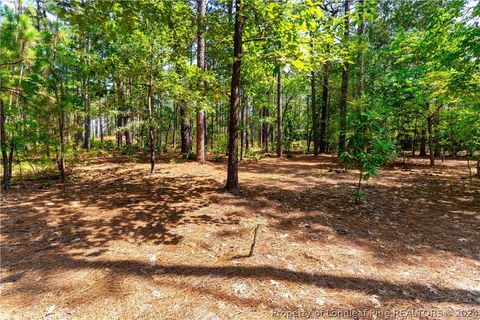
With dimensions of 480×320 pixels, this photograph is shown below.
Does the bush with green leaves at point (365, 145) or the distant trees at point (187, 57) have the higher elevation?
the distant trees at point (187, 57)

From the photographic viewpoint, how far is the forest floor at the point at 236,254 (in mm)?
2777

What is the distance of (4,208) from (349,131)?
8.86m

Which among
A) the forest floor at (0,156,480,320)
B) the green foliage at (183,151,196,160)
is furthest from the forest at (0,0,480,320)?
the green foliage at (183,151,196,160)

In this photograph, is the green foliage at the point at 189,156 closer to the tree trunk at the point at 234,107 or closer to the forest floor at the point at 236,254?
the forest floor at the point at 236,254

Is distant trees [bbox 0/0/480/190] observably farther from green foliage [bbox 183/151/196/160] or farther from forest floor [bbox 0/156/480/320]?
green foliage [bbox 183/151/196/160]

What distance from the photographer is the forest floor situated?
2777mm

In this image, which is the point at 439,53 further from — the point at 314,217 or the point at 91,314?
the point at 91,314

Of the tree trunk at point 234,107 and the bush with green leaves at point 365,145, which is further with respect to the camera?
the tree trunk at point 234,107

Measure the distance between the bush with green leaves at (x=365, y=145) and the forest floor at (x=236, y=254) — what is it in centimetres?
102

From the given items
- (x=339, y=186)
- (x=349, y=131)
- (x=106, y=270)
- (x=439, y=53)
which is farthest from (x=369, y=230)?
(x=439, y=53)

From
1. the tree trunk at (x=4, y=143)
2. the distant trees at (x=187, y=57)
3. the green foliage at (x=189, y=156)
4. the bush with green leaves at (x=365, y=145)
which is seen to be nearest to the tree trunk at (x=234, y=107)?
the distant trees at (x=187, y=57)

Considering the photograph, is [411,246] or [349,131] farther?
[349,131]

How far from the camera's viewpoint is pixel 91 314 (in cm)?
260

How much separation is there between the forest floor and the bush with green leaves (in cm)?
102
